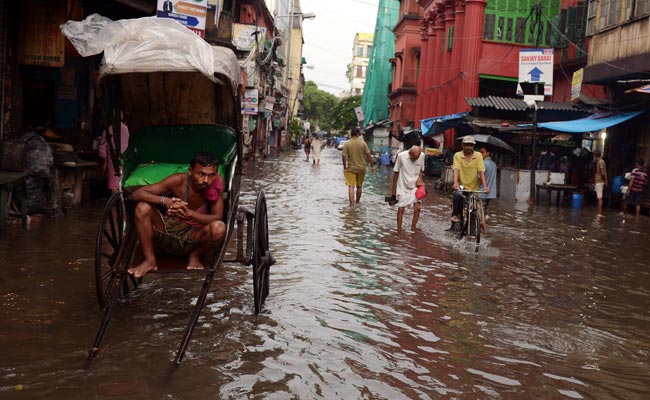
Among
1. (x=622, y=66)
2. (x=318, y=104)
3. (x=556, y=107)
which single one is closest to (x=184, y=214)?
(x=622, y=66)

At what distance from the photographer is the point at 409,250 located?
33.4 ft

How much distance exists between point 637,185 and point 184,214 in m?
16.5

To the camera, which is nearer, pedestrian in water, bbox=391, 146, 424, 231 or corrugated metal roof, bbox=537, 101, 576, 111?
pedestrian in water, bbox=391, 146, 424, 231

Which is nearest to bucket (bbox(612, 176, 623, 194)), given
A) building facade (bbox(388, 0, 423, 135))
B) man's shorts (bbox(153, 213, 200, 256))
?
man's shorts (bbox(153, 213, 200, 256))

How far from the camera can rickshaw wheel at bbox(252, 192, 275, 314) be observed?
573cm

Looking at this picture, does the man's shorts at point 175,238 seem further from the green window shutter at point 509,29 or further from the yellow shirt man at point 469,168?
the green window shutter at point 509,29

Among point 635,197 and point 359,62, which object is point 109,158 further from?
point 359,62

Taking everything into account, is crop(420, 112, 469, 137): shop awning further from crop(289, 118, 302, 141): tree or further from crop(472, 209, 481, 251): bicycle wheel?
crop(289, 118, 302, 141): tree

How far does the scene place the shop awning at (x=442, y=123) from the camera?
30109mm

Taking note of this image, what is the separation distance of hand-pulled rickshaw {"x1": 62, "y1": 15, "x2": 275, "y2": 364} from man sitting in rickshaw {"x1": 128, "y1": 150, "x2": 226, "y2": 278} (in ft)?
0.36

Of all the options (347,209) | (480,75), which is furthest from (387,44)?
(347,209)

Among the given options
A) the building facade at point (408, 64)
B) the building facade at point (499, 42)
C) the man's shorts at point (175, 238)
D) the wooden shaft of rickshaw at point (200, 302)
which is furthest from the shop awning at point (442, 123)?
the wooden shaft of rickshaw at point (200, 302)

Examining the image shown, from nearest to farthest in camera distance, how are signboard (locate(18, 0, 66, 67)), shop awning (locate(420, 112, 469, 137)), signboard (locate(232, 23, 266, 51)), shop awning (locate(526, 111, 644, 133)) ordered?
signboard (locate(18, 0, 66, 67)) → shop awning (locate(526, 111, 644, 133)) → signboard (locate(232, 23, 266, 51)) → shop awning (locate(420, 112, 469, 137))

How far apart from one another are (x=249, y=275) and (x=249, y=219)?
1901 millimetres
